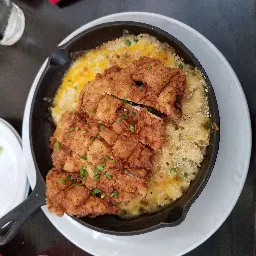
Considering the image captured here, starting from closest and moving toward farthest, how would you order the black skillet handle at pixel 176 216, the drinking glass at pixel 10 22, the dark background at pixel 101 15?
1. the black skillet handle at pixel 176 216
2. the dark background at pixel 101 15
3. the drinking glass at pixel 10 22

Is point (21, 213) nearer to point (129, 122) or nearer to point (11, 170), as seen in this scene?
point (11, 170)

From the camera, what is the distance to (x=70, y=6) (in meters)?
2.90

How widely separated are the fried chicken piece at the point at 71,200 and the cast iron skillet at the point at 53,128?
0.28ft

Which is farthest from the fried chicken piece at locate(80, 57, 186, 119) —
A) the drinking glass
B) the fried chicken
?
the drinking glass

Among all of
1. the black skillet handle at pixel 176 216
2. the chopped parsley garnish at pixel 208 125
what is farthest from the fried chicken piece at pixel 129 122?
the black skillet handle at pixel 176 216

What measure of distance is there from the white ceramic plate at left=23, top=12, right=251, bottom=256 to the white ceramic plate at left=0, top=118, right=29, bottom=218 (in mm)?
699

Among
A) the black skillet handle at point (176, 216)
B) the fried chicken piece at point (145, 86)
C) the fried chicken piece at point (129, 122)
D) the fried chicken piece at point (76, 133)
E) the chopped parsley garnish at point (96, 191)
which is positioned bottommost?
the chopped parsley garnish at point (96, 191)

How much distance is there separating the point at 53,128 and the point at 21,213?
551 millimetres

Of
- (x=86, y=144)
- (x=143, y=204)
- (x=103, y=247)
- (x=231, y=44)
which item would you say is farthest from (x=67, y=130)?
(x=231, y=44)

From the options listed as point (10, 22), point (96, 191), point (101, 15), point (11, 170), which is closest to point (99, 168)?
point (96, 191)

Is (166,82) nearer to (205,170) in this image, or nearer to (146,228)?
(205,170)

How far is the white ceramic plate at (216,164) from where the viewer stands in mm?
2479

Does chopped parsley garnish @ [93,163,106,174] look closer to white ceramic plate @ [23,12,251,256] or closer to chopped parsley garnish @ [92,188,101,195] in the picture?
chopped parsley garnish @ [92,188,101,195]

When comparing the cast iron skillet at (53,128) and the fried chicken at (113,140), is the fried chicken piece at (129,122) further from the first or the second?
the cast iron skillet at (53,128)
